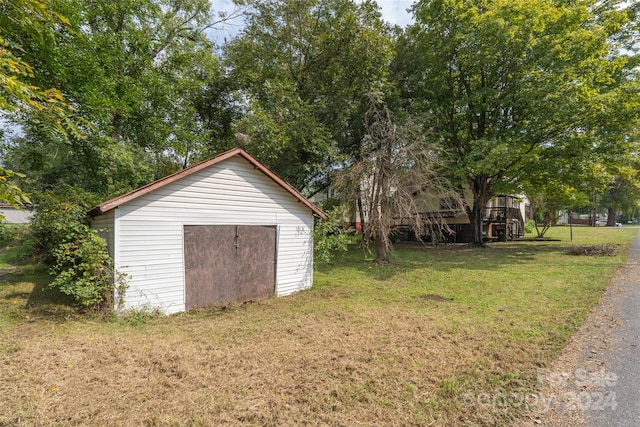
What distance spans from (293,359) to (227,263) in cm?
384

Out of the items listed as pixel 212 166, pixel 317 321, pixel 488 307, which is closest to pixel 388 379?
pixel 317 321

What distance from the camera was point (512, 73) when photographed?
15102 millimetres

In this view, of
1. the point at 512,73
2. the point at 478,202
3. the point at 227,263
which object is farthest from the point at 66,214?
the point at 478,202

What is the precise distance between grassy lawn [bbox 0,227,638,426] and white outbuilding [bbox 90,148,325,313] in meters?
0.53

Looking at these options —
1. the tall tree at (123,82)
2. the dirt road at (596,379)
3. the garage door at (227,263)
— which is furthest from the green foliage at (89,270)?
the dirt road at (596,379)

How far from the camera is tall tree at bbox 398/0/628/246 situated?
13.6 m

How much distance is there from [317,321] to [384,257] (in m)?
7.79

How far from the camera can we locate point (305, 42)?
15.3 m

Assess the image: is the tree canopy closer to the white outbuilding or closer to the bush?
the white outbuilding

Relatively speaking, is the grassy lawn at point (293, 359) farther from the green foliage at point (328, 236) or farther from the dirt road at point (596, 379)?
the green foliage at point (328, 236)

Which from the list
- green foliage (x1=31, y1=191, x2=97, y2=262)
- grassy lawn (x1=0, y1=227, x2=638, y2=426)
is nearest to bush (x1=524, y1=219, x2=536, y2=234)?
grassy lawn (x1=0, y1=227, x2=638, y2=426)

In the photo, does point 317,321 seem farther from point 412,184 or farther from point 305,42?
point 305,42

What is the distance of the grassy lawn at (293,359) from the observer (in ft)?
10.5

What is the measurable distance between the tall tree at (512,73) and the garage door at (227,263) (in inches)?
419
